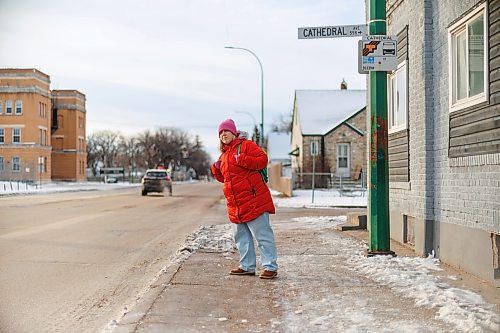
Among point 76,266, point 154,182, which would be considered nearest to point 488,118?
point 76,266

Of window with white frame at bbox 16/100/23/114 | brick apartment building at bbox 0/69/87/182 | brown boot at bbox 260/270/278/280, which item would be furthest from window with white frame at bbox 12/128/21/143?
brown boot at bbox 260/270/278/280

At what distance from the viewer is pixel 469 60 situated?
7176mm

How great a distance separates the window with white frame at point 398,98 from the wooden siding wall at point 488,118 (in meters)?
2.35

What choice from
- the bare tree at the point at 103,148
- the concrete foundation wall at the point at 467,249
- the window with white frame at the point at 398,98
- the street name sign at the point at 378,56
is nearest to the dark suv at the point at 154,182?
the window with white frame at the point at 398,98

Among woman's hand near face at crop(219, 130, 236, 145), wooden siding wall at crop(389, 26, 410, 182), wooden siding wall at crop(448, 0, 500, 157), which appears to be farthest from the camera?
wooden siding wall at crop(389, 26, 410, 182)

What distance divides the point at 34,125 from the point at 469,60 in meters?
31.1

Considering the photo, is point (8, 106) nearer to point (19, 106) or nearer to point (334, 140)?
point (19, 106)

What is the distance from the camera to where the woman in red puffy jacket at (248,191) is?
6902 millimetres

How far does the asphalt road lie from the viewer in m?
5.75

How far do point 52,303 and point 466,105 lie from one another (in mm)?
5010

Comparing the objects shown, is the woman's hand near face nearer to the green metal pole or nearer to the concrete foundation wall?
the green metal pole

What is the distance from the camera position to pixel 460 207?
7.15 metres

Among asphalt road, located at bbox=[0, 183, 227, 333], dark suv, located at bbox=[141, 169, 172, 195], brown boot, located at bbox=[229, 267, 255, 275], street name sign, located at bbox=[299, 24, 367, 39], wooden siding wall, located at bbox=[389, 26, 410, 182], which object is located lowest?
asphalt road, located at bbox=[0, 183, 227, 333]

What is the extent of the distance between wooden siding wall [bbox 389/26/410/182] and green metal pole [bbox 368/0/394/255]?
4.37 feet
